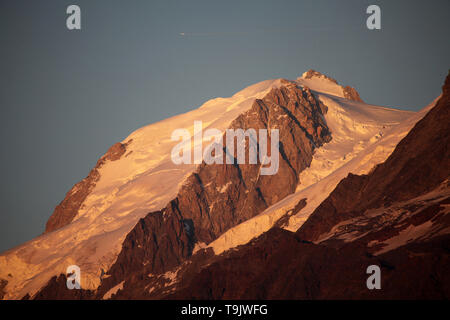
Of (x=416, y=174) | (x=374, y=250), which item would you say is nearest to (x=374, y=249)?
(x=374, y=250)

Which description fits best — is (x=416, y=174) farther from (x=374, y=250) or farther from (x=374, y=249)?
(x=374, y=250)

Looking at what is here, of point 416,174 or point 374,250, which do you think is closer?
point 374,250

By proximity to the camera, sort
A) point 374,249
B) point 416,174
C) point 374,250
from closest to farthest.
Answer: point 374,250
point 374,249
point 416,174

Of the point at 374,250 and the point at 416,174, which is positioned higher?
the point at 416,174

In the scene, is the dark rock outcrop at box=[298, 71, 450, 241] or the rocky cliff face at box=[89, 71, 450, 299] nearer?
the rocky cliff face at box=[89, 71, 450, 299]

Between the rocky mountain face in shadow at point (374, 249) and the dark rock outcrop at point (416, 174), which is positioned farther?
the dark rock outcrop at point (416, 174)

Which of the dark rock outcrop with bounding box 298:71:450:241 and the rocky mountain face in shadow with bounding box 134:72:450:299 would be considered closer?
the rocky mountain face in shadow with bounding box 134:72:450:299

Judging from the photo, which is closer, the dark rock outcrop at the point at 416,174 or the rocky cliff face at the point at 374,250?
the rocky cliff face at the point at 374,250

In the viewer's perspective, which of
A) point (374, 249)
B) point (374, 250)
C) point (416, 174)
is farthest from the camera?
point (416, 174)

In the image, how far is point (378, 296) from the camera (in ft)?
417
